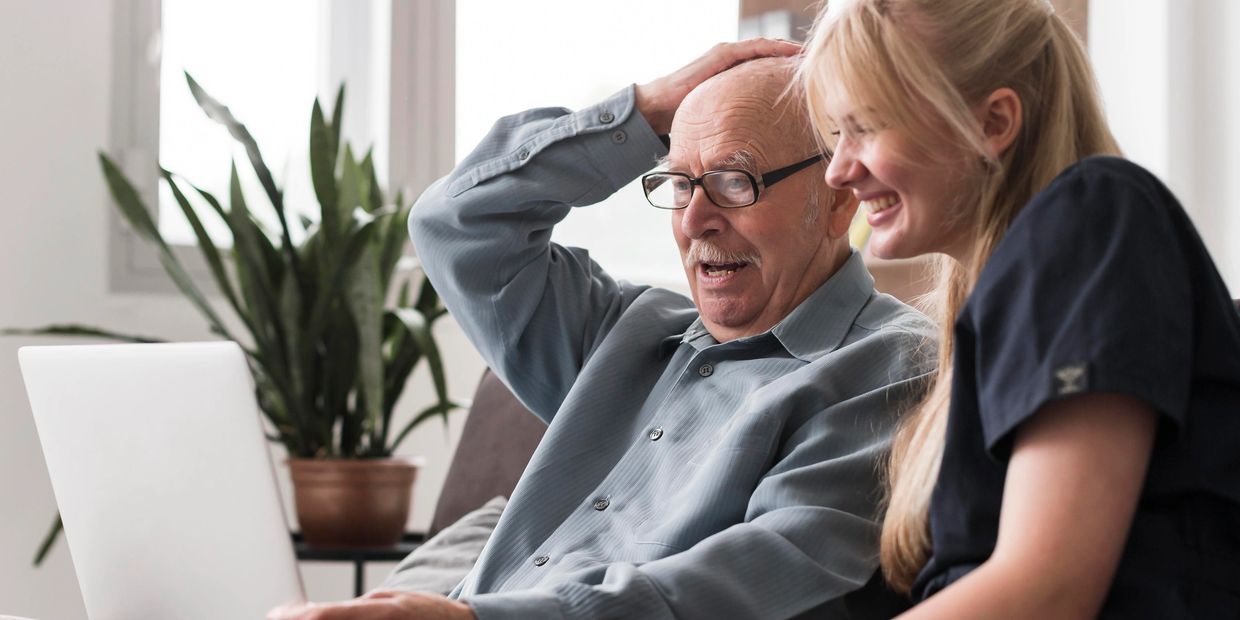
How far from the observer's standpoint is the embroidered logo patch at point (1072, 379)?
79cm

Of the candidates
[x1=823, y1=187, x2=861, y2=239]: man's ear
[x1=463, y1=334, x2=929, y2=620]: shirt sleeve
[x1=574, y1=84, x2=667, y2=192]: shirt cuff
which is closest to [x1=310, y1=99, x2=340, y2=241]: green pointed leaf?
[x1=574, y1=84, x2=667, y2=192]: shirt cuff

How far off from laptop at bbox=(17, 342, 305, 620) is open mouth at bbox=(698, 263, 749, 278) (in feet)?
1.77

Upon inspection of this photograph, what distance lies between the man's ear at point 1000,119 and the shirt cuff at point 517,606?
517 millimetres

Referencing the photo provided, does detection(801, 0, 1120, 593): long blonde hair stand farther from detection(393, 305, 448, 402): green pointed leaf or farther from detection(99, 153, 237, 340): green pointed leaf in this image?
detection(99, 153, 237, 340): green pointed leaf

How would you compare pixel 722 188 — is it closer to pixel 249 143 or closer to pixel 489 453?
pixel 489 453

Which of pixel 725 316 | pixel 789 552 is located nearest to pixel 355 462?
pixel 725 316

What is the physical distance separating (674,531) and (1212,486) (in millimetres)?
581

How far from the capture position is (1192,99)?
3.43 m

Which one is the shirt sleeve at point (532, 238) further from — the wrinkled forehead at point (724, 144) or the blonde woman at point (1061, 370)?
the blonde woman at point (1061, 370)

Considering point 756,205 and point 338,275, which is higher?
point 756,205

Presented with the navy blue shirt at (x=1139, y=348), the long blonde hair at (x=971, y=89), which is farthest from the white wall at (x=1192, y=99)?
the navy blue shirt at (x=1139, y=348)

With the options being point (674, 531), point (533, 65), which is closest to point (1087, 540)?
point (674, 531)

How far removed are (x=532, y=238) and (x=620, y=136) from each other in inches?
7.6

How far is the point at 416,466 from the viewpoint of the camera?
2.74m
